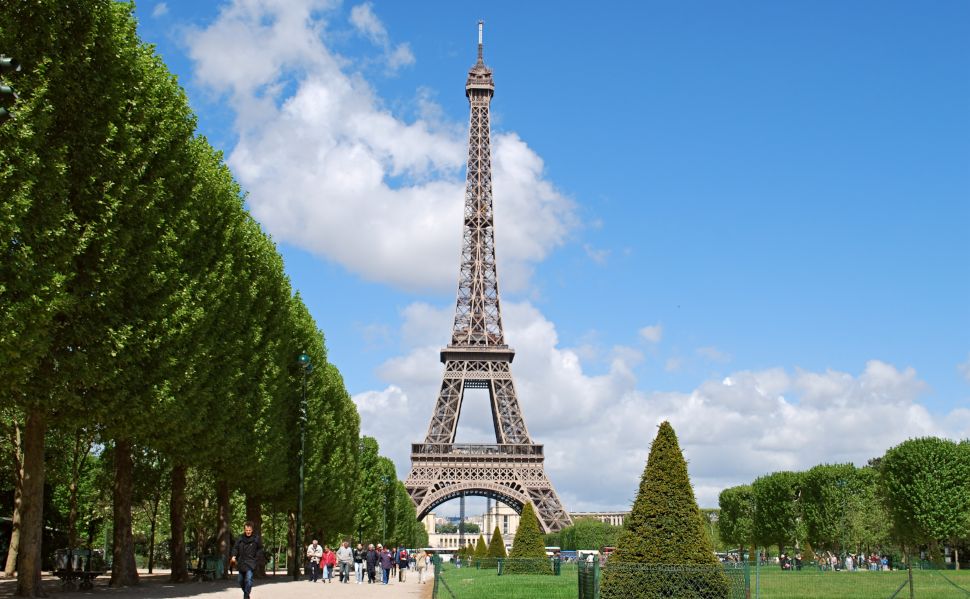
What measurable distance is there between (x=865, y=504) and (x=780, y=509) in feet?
24.2

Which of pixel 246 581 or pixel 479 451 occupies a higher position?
pixel 479 451

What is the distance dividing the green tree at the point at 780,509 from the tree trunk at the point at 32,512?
72.7 m

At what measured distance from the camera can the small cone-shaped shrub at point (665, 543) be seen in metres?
18.8

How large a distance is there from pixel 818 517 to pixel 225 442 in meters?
62.8

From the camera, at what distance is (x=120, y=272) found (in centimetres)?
2303

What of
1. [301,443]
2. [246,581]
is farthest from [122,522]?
[301,443]

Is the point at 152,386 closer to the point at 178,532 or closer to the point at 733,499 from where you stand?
the point at 178,532

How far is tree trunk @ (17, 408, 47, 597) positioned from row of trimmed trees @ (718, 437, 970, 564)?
55836 mm

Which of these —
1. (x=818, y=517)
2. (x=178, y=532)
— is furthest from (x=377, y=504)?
(x=178, y=532)

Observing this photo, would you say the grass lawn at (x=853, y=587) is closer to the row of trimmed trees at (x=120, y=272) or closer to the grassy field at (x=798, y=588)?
the grassy field at (x=798, y=588)

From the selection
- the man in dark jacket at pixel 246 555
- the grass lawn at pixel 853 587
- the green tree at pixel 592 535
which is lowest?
the green tree at pixel 592 535

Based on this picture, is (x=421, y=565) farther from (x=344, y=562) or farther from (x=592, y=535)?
(x=592, y=535)

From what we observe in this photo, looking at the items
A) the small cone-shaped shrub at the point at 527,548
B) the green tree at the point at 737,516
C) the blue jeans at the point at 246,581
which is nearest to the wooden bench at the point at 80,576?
the blue jeans at the point at 246,581

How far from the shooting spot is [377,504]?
3189 inches
